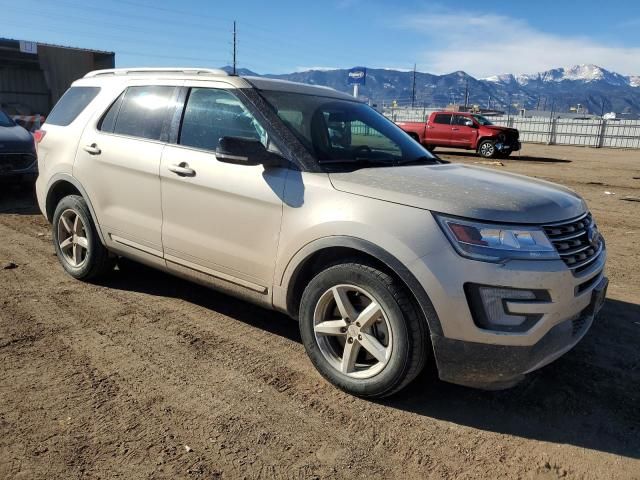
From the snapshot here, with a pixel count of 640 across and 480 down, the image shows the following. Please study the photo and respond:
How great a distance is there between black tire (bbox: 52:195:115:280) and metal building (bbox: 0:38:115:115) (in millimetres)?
16345

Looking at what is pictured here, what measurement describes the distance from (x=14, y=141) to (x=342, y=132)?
7.01m

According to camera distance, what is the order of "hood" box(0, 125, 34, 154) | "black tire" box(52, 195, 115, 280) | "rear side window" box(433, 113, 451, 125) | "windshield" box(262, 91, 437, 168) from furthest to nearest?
"rear side window" box(433, 113, 451, 125), "hood" box(0, 125, 34, 154), "black tire" box(52, 195, 115, 280), "windshield" box(262, 91, 437, 168)

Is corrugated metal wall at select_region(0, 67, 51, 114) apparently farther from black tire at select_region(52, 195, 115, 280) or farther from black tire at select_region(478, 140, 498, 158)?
black tire at select_region(52, 195, 115, 280)

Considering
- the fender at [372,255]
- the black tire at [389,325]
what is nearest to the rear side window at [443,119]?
the fender at [372,255]

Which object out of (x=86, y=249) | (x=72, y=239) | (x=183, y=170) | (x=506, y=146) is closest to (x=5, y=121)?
(x=72, y=239)

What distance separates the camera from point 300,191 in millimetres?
3186

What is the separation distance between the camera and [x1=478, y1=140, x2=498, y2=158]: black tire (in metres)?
22.0

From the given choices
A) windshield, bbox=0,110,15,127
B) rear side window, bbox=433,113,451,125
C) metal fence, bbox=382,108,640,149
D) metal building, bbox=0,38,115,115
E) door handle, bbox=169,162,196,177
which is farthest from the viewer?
metal fence, bbox=382,108,640,149

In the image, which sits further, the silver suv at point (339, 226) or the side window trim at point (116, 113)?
the side window trim at point (116, 113)

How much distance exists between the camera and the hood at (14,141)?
851 centimetres

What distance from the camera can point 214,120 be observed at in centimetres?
377

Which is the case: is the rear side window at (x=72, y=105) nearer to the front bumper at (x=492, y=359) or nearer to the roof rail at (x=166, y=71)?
the roof rail at (x=166, y=71)

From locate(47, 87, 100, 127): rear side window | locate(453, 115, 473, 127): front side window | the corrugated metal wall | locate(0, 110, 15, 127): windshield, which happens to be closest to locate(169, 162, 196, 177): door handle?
locate(47, 87, 100, 127): rear side window

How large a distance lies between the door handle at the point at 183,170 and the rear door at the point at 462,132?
2048 centimetres
